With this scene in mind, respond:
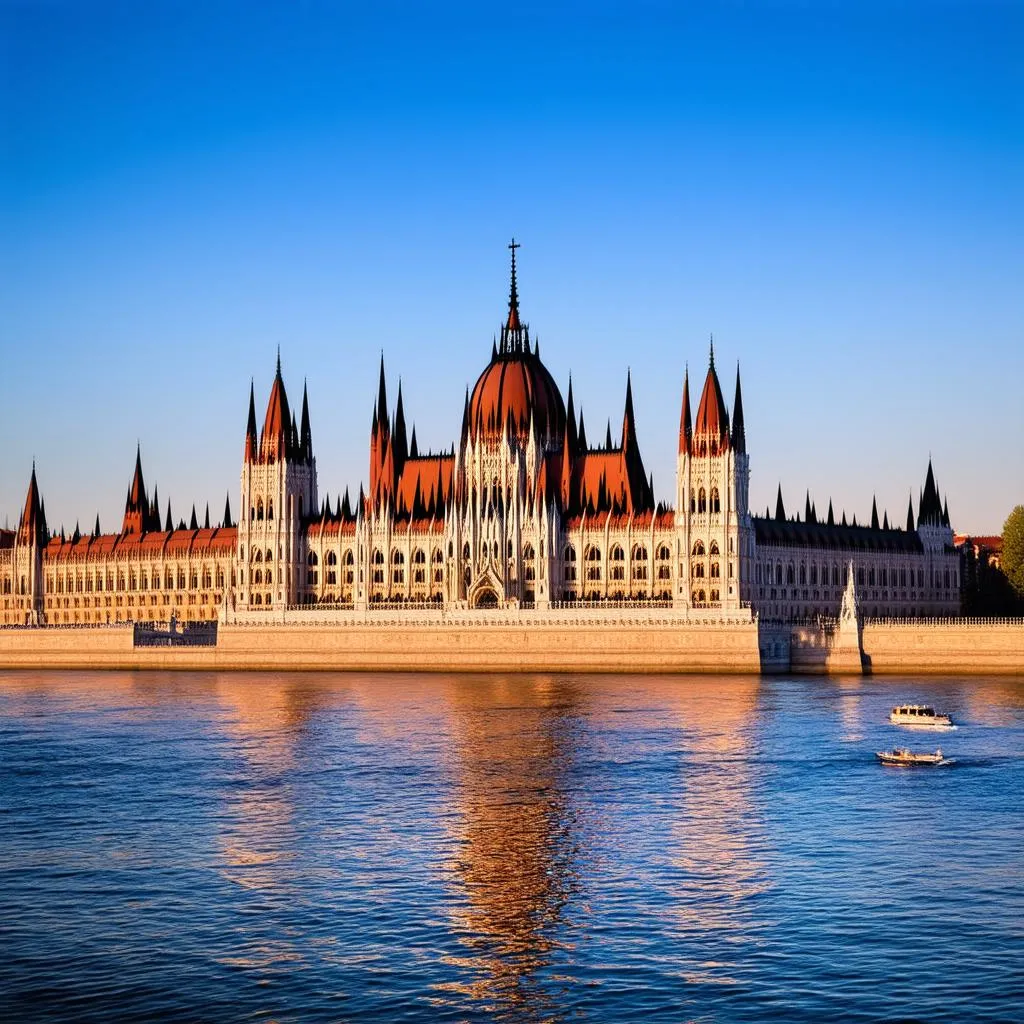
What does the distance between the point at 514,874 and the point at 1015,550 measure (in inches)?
3619

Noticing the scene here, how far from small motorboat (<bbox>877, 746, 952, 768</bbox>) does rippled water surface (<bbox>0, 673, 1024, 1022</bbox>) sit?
94 centimetres

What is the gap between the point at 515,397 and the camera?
124500 millimetres

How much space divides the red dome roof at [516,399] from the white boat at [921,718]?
208 feet

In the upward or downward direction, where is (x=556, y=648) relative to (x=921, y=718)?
upward

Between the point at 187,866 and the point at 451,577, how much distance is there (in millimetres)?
83702

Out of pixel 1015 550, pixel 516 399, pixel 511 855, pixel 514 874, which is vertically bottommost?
pixel 514 874

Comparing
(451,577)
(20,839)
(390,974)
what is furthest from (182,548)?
(390,974)

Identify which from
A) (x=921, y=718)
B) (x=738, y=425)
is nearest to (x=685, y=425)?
(x=738, y=425)

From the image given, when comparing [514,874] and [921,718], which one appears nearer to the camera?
[514,874]

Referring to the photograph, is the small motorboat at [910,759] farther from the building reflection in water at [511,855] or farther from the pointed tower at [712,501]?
the pointed tower at [712,501]

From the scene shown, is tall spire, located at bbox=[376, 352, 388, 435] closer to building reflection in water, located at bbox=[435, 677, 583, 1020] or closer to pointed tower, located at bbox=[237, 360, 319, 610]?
pointed tower, located at bbox=[237, 360, 319, 610]

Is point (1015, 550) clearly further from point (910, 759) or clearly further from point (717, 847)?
Result: point (717, 847)

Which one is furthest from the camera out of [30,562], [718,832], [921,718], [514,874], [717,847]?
[30,562]

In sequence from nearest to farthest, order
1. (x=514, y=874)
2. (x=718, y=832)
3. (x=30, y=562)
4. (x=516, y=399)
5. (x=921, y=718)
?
(x=514, y=874) → (x=718, y=832) → (x=921, y=718) → (x=516, y=399) → (x=30, y=562)
